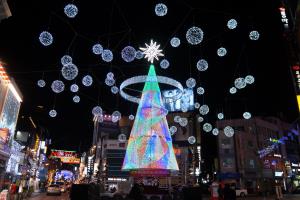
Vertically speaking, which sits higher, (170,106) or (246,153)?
(170,106)

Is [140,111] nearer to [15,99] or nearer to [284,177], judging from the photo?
[15,99]

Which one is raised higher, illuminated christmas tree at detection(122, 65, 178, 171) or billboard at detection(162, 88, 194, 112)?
billboard at detection(162, 88, 194, 112)

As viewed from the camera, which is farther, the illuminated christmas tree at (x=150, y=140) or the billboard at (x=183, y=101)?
the billboard at (x=183, y=101)

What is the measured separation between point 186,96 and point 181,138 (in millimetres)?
11266

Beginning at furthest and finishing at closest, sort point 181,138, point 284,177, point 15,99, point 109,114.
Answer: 1. point 109,114
2. point 181,138
3. point 284,177
4. point 15,99

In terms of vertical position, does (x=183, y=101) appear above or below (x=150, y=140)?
above

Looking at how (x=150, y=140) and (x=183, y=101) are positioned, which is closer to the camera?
(x=150, y=140)

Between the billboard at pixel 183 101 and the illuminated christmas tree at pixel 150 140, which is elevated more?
the billboard at pixel 183 101

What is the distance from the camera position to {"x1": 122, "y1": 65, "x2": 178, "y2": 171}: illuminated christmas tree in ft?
74.8

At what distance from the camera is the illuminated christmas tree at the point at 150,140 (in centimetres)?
2281

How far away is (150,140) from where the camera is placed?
2322cm

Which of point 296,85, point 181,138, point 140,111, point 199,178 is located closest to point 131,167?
point 140,111

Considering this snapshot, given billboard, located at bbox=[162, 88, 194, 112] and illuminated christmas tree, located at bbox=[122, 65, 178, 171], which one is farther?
billboard, located at bbox=[162, 88, 194, 112]

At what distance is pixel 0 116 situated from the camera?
63.8 feet
